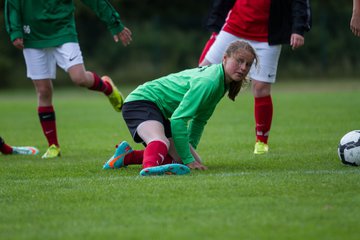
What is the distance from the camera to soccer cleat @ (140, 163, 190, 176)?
626 centimetres

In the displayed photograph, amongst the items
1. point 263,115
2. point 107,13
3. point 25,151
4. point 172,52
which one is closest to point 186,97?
point 263,115

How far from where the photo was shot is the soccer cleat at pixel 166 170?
6258mm

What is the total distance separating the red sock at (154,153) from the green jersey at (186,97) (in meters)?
0.13

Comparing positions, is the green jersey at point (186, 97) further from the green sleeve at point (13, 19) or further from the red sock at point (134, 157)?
the green sleeve at point (13, 19)

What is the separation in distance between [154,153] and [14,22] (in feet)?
9.84

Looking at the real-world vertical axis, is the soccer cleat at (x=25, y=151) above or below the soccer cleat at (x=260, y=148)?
below

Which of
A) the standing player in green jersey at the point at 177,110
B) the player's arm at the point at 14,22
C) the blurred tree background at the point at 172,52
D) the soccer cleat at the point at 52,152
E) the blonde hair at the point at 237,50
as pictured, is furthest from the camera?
the blurred tree background at the point at 172,52

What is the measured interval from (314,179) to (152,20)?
84.5ft

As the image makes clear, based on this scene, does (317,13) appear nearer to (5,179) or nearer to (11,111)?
(11,111)

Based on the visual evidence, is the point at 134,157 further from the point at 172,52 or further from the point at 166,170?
the point at 172,52

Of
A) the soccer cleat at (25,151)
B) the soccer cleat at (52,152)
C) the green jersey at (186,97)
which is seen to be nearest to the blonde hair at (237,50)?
the green jersey at (186,97)

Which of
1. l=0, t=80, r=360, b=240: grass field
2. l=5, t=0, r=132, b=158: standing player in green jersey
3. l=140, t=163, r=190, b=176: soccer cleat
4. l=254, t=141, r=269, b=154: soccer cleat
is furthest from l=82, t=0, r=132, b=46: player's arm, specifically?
l=140, t=163, r=190, b=176: soccer cleat

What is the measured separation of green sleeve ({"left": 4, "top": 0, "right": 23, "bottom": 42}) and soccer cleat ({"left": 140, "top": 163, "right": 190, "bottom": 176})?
295 centimetres

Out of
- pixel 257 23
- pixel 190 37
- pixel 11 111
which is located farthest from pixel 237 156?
pixel 190 37
